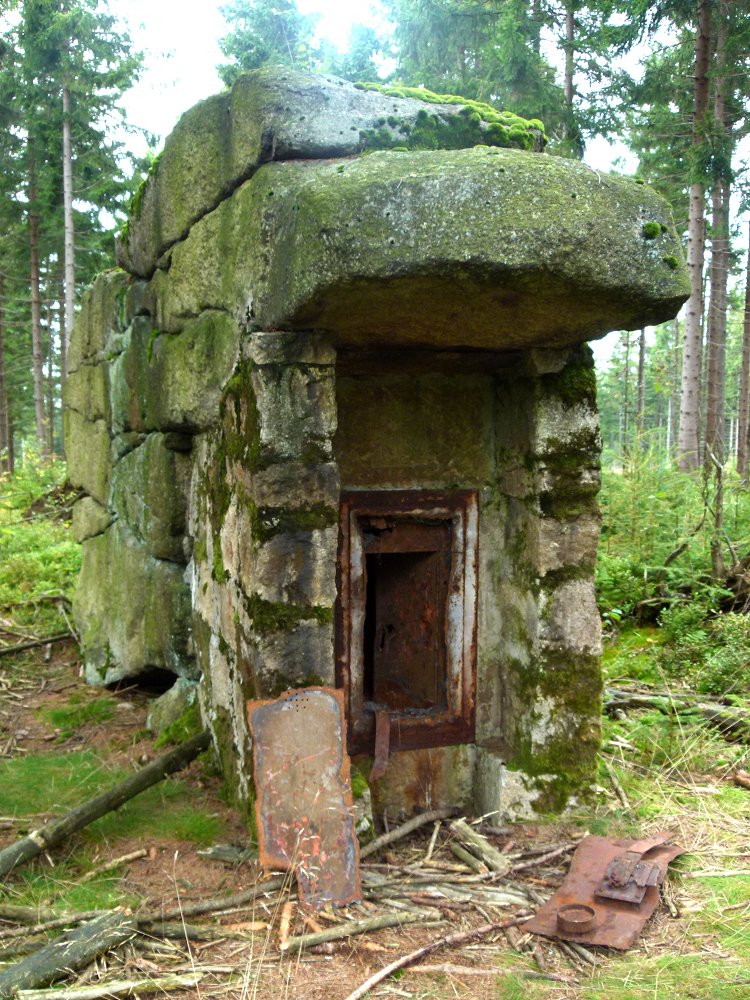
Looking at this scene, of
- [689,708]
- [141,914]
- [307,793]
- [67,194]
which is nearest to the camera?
[141,914]

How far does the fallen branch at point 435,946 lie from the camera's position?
2205 mm

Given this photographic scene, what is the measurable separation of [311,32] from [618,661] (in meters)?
14.5

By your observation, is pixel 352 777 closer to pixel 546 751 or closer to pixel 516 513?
pixel 546 751

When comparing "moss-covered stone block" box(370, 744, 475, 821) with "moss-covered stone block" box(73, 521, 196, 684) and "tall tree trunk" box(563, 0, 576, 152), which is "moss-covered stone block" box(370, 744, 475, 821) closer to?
"moss-covered stone block" box(73, 521, 196, 684)

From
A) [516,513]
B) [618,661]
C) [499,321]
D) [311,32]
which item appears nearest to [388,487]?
[516,513]

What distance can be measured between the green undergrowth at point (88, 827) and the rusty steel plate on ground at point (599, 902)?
4.09 feet

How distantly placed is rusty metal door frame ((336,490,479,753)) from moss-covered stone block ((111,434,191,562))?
1.11 metres

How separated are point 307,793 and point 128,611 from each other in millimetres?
2210

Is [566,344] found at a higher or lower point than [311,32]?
lower

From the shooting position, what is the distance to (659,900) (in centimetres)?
267

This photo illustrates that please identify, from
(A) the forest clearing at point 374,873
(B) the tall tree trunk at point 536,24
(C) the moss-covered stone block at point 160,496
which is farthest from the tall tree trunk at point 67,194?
(A) the forest clearing at point 374,873

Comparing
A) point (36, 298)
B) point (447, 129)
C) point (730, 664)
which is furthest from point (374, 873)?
point (36, 298)

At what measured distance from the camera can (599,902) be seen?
263 cm

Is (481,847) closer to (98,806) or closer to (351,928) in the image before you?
(351,928)
